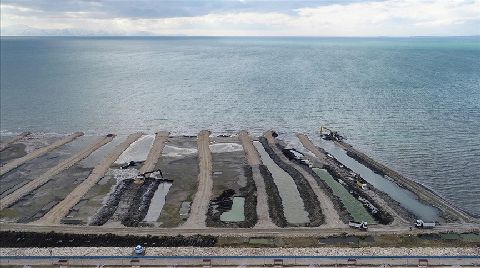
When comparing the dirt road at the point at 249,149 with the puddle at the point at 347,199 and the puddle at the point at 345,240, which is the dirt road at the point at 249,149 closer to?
the puddle at the point at 347,199

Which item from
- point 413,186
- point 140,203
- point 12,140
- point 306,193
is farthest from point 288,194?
point 12,140

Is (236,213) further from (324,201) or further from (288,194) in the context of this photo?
(324,201)

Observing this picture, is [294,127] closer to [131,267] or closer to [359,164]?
[359,164]

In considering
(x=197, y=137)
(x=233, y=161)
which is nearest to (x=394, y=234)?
(x=233, y=161)

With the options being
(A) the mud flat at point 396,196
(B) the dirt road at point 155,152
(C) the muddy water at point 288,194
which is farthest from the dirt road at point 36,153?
(A) the mud flat at point 396,196

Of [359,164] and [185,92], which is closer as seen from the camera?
[359,164]

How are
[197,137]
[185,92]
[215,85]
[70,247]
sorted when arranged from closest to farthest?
[70,247] < [197,137] < [185,92] < [215,85]
